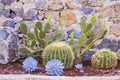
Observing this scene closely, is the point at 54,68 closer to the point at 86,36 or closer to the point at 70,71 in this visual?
the point at 70,71

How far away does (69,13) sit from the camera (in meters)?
5.42

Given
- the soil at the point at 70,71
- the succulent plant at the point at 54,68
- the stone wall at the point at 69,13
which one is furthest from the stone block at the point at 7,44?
the succulent plant at the point at 54,68

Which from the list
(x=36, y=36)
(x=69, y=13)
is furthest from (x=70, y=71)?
(x=69, y=13)

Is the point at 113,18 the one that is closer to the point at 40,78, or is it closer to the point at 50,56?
the point at 50,56

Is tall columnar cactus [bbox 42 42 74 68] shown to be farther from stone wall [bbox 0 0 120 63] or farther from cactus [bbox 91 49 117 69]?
stone wall [bbox 0 0 120 63]

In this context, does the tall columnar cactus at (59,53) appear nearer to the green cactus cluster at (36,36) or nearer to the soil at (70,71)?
the soil at (70,71)

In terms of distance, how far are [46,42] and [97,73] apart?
2.83 ft

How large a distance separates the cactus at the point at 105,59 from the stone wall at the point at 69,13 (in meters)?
0.62

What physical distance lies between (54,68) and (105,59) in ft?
2.90

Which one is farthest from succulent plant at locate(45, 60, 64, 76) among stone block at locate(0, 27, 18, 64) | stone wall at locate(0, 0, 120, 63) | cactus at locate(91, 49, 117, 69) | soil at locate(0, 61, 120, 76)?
stone wall at locate(0, 0, 120, 63)

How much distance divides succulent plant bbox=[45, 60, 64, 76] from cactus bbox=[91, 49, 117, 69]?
28.5 inches

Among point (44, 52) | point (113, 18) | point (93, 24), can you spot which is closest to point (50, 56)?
Answer: point (44, 52)

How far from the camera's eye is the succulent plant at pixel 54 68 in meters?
4.14

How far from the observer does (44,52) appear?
4.69 meters
